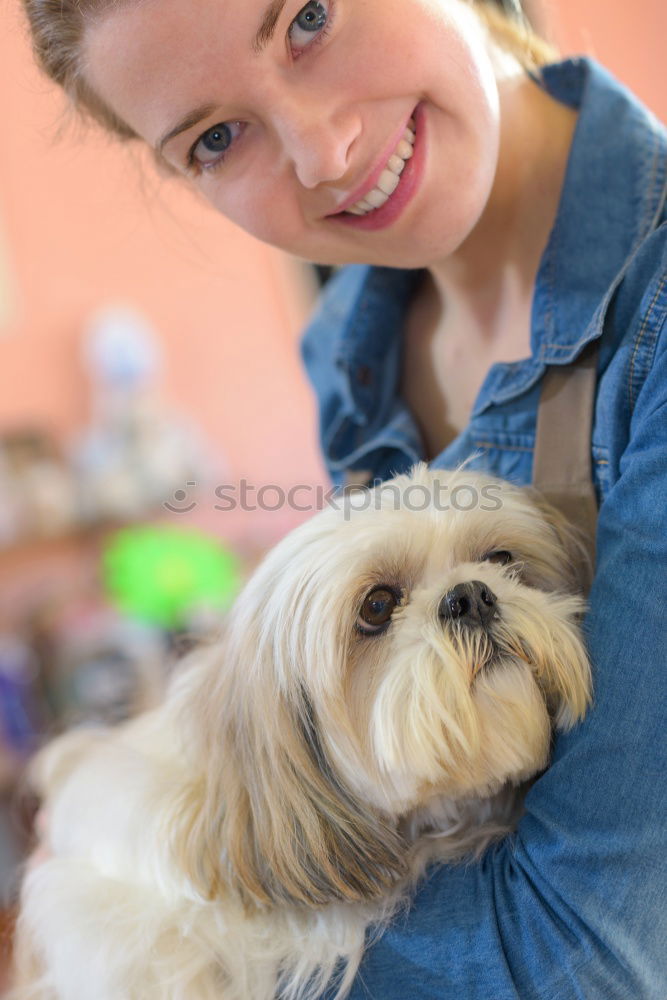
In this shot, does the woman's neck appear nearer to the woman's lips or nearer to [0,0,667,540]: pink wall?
the woman's lips

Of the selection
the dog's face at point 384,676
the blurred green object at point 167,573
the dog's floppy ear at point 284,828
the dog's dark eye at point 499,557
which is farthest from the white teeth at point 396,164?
the blurred green object at point 167,573

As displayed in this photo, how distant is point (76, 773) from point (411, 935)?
26.8 inches

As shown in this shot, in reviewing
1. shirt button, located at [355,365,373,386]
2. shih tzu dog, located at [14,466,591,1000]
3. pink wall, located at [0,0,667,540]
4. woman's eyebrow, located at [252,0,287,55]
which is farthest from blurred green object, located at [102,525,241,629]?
woman's eyebrow, located at [252,0,287,55]

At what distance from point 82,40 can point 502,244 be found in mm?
703

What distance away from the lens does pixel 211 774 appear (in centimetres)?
115

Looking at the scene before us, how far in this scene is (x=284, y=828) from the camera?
1.09 metres

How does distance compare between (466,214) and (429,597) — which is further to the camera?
(466,214)

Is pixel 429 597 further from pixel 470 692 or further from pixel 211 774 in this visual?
pixel 211 774

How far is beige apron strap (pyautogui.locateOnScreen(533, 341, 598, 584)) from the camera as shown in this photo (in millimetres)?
1198

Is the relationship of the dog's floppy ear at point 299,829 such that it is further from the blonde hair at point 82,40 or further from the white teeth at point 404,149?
the blonde hair at point 82,40

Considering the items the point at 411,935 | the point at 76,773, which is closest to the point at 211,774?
the point at 411,935

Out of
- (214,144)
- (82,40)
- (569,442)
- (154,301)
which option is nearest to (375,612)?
(569,442)

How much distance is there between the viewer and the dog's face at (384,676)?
1.01 metres

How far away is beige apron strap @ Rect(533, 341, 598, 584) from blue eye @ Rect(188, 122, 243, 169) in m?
0.55
